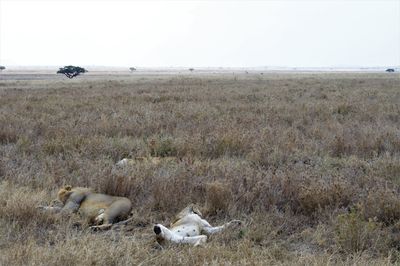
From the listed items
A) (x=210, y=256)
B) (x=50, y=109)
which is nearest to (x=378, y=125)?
(x=210, y=256)

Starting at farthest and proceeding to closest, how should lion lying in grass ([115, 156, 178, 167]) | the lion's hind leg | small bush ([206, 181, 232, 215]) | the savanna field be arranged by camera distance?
1. lion lying in grass ([115, 156, 178, 167])
2. small bush ([206, 181, 232, 215])
3. the lion's hind leg
4. the savanna field

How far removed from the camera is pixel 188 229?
4262mm

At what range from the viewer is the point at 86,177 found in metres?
6.07

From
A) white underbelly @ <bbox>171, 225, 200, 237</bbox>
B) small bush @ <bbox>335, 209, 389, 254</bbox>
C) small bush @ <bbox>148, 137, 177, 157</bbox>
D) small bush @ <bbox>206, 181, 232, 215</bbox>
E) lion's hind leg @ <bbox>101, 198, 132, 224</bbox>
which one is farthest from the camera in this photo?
small bush @ <bbox>148, 137, 177, 157</bbox>

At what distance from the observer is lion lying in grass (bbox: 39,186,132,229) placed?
471 centimetres

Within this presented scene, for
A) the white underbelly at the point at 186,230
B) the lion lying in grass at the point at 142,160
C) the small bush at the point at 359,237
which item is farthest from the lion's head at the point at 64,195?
the small bush at the point at 359,237

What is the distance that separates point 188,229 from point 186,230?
2 centimetres

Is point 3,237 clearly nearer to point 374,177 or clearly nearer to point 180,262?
point 180,262

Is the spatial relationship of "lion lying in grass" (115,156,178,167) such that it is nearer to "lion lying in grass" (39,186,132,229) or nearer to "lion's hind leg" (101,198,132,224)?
"lion lying in grass" (39,186,132,229)

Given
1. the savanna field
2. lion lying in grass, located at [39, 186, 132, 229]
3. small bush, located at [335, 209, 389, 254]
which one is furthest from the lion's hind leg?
small bush, located at [335, 209, 389, 254]

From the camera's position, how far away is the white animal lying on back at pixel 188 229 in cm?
400

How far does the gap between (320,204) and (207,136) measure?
171 inches

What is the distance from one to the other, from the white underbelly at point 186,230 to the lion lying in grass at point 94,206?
0.75m

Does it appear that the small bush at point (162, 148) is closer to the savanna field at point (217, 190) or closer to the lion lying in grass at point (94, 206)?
the savanna field at point (217, 190)
